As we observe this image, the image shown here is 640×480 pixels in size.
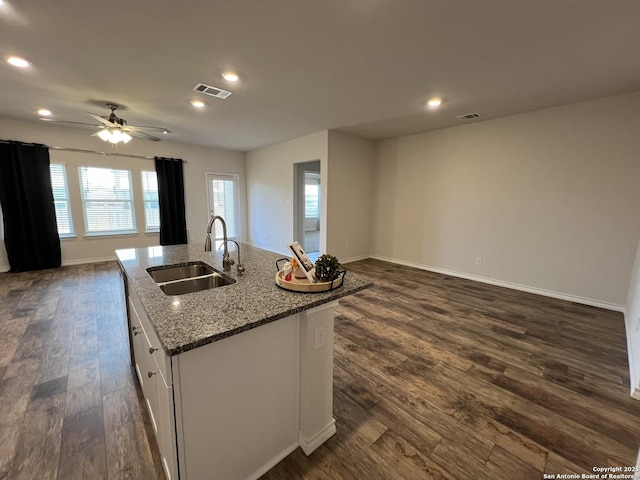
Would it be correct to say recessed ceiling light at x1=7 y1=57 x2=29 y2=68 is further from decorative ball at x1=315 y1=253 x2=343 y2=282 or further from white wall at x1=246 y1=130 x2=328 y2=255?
white wall at x1=246 y1=130 x2=328 y2=255

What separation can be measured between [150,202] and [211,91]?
12.6 feet

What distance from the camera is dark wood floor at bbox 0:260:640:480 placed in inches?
55.4

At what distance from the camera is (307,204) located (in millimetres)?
7551

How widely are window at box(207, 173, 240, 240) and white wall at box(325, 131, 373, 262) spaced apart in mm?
3269

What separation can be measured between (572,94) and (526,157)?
2.85 feet

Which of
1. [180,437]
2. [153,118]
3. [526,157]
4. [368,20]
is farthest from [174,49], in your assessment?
[526,157]

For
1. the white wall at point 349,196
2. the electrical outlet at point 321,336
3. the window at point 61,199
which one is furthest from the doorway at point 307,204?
the electrical outlet at point 321,336

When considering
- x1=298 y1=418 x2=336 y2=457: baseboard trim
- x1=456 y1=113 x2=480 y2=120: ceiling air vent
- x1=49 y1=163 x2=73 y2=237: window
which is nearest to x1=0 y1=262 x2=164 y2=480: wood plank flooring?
x1=298 y1=418 x2=336 y2=457: baseboard trim

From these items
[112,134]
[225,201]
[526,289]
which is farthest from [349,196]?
[112,134]

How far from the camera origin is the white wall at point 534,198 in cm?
319

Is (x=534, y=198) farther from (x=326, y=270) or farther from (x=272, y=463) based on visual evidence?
(x=272, y=463)

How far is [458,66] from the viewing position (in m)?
2.46

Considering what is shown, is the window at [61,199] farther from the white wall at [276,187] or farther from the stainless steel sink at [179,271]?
the stainless steel sink at [179,271]

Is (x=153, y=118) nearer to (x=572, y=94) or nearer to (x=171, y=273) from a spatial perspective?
(x=171, y=273)
